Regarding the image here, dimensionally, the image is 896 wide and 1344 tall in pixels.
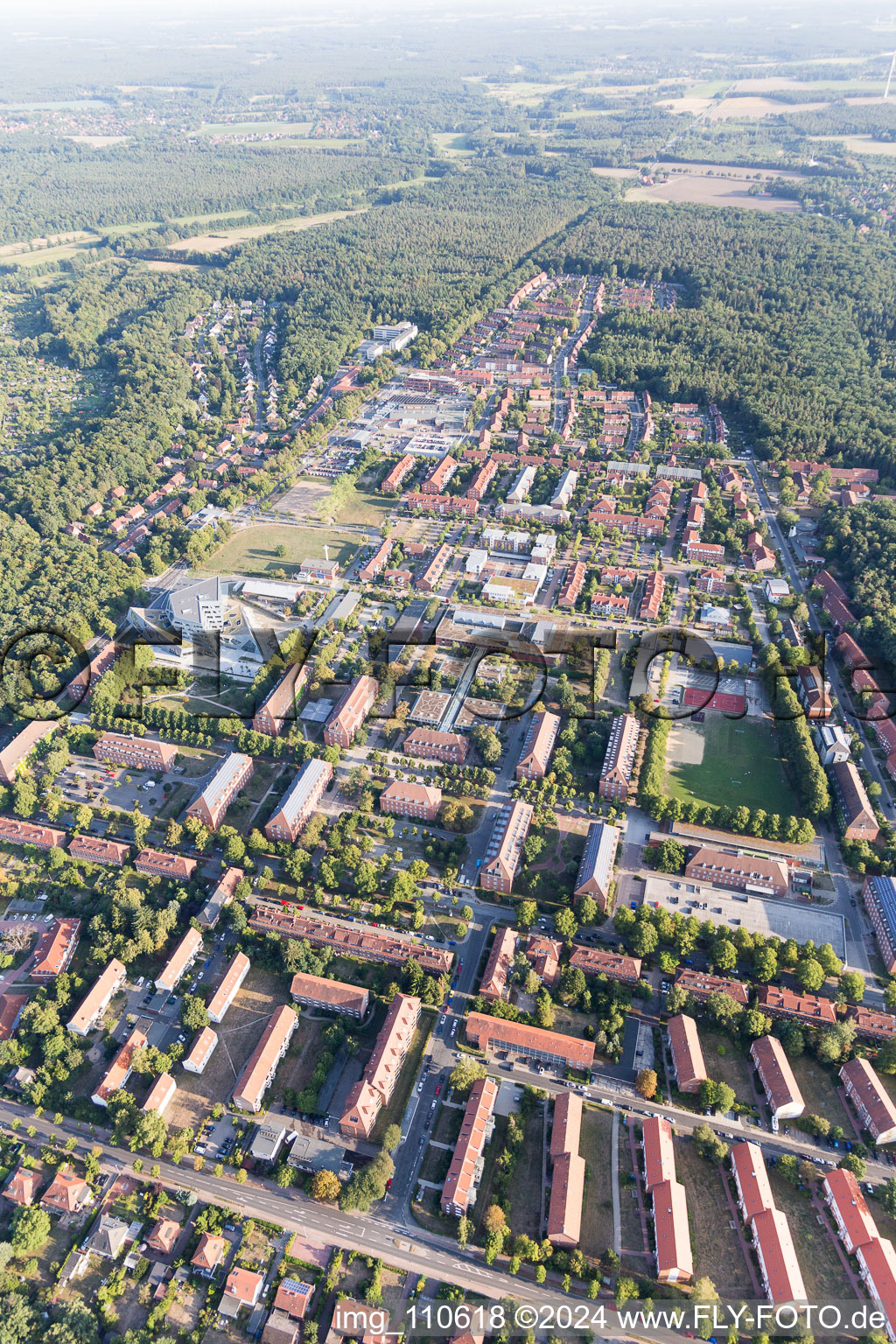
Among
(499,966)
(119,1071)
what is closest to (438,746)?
(499,966)

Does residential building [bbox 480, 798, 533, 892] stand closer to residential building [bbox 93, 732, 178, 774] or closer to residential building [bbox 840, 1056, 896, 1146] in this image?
residential building [bbox 840, 1056, 896, 1146]

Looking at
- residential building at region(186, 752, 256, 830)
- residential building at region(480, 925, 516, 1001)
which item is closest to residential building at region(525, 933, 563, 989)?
residential building at region(480, 925, 516, 1001)

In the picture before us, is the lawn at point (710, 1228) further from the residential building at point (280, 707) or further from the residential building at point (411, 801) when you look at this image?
the residential building at point (280, 707)

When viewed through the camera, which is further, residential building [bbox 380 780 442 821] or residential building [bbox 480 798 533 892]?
residential building [bbox 380 780 442 821]

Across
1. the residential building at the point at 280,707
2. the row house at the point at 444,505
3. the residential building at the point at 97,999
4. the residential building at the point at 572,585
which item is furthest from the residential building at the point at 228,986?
the row house at the point at 444,505

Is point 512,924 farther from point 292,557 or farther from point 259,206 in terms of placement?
point 259,206

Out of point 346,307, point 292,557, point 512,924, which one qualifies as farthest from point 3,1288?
point 346,307

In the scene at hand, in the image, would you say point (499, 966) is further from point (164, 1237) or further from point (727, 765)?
point (727, 765)
